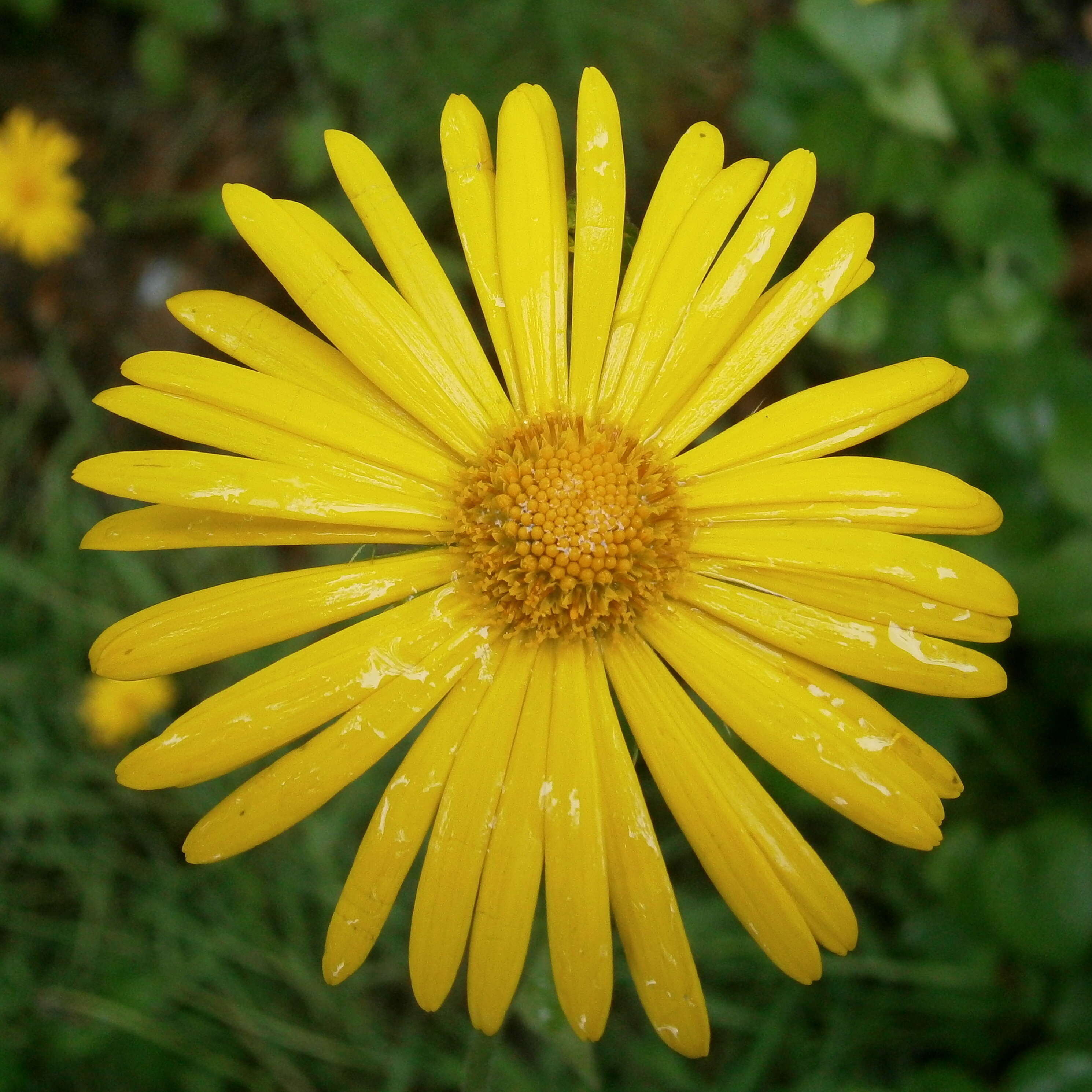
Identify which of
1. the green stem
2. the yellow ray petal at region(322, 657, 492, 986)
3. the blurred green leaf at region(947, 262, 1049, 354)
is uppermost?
the blurred green leaf at region(947, 262, 1049, 354)

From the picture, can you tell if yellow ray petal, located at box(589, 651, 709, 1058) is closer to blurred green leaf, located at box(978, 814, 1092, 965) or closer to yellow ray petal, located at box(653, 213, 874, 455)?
yellow ray petal, located at box(653, 213, 874, 455)

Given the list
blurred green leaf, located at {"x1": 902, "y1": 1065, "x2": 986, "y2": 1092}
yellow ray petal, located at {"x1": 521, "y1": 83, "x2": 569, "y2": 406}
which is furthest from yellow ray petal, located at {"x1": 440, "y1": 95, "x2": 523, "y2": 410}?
blurred green leaf, located at {"x1": 902, "y1": 1065, "x2": 986, "y2": 1092}

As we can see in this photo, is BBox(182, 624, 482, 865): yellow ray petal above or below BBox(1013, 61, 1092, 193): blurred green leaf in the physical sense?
below

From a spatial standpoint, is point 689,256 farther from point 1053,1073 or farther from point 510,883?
point 1053,1073

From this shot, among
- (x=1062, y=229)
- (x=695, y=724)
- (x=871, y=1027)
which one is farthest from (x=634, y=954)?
(x=1062, y=229)

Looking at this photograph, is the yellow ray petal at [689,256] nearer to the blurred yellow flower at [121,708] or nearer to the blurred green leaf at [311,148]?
A: the blurred yellow flower at [121,708]

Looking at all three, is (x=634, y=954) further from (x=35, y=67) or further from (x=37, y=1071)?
(x=35, y=67)
